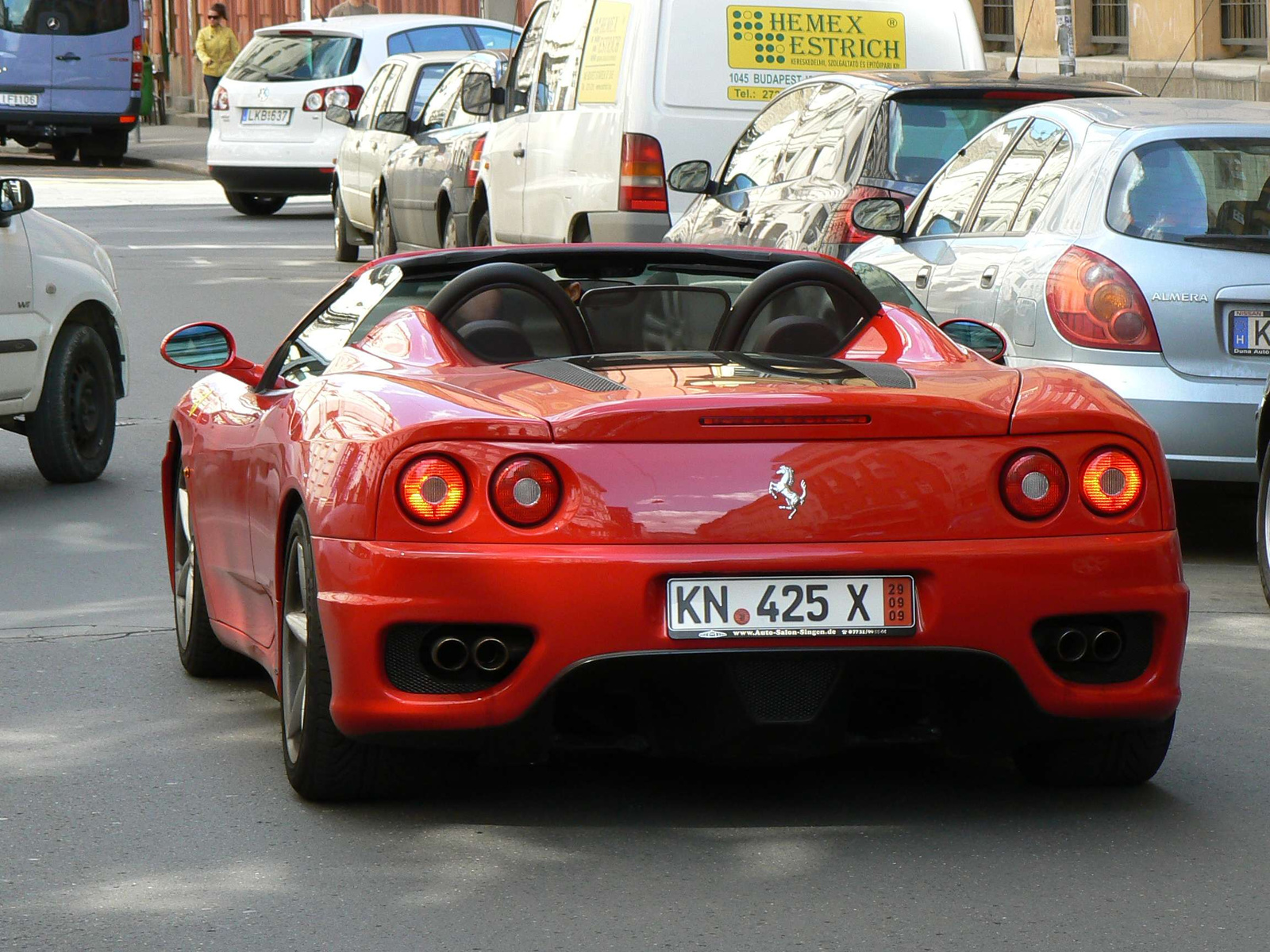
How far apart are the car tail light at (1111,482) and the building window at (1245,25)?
20.4m

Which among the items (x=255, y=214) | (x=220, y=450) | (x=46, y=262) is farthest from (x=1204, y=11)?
(x=220, y=450)

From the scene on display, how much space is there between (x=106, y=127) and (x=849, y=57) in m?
24.7

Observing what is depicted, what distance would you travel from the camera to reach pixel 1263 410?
7.37m

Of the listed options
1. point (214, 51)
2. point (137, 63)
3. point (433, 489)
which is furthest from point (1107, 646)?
point (214, 51)

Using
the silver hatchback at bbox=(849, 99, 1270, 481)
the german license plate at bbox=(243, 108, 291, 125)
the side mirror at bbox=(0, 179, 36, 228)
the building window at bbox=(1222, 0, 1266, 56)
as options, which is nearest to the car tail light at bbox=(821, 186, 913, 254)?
the silver hatchback at bbox=(849, 99, 1270, 481)

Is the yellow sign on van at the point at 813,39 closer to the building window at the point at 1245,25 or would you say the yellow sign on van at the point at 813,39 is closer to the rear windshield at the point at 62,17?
the building window at the point at 1245,25

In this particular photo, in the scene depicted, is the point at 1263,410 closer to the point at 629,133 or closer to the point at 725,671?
the point at 725,671

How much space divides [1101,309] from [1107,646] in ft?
11.3

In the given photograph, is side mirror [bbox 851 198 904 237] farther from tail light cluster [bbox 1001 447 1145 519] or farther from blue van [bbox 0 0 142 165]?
blue van [bbox 0 0 142 165]

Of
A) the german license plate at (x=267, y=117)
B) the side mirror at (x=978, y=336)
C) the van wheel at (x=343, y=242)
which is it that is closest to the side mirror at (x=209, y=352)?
the side mirror at (x=978, y=336)

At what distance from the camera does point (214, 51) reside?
3869cm

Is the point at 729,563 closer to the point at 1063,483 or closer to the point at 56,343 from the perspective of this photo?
the point at 1063,483

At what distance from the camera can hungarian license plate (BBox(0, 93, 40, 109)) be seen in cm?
3600

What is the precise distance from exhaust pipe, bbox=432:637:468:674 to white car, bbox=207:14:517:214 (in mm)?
20339
